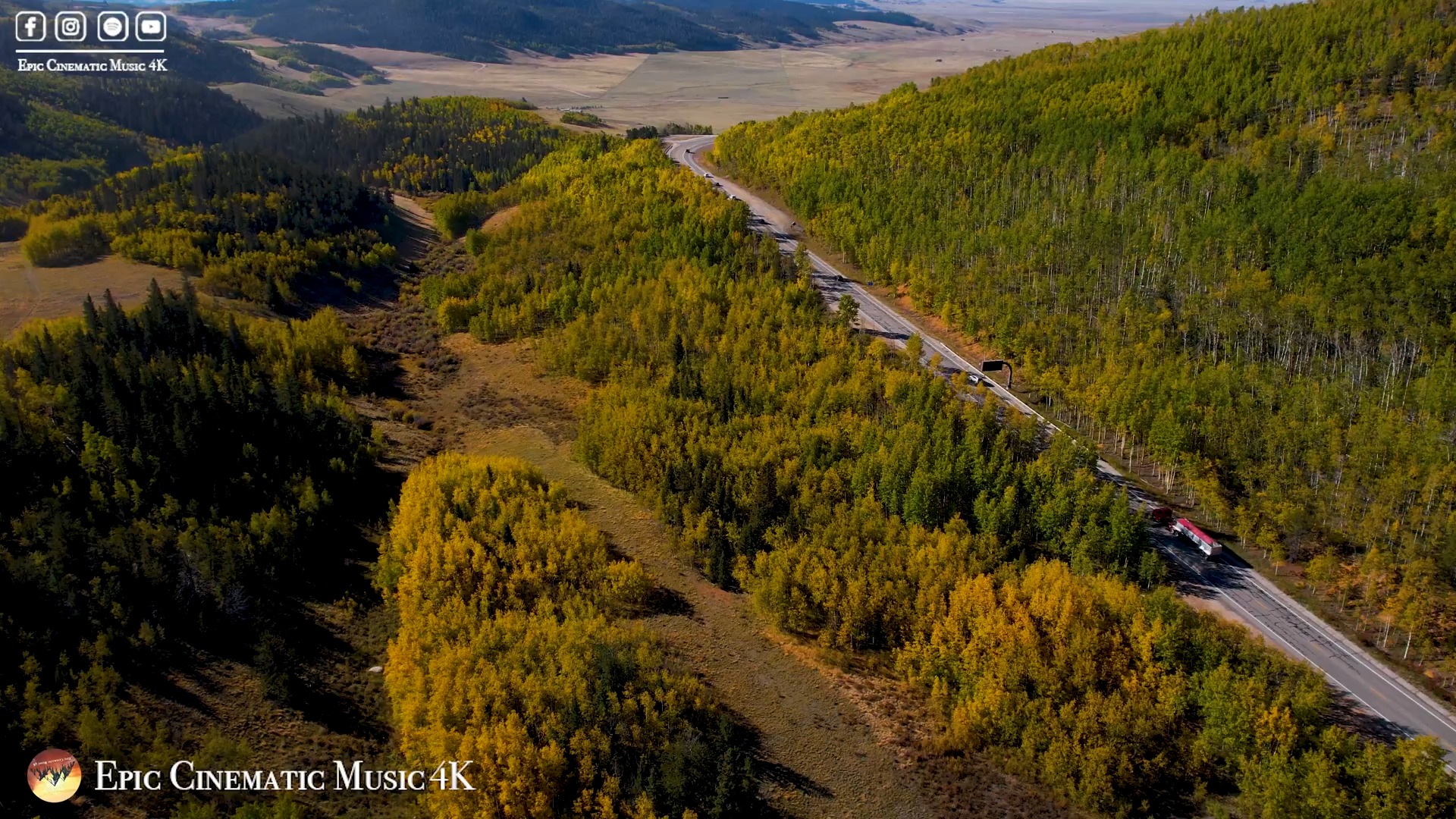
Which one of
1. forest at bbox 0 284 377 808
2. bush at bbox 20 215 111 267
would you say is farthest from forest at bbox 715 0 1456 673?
bush at bbox 20 215 111 267

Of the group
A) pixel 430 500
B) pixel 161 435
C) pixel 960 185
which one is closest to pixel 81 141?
pixel 161 435

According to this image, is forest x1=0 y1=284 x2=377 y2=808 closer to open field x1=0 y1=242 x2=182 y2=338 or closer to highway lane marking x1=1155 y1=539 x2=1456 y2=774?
open field x1=0 y1=242 x2=182 y2=338

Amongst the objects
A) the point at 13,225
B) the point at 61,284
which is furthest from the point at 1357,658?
the point at 13,225

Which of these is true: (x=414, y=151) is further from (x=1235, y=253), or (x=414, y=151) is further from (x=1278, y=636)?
(x=1278, y=636)

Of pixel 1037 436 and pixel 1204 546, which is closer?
pixel 1204 546

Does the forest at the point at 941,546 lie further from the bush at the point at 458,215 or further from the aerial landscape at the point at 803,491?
the bush at the point at 458,215

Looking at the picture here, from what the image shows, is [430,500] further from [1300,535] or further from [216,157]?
[216,157]

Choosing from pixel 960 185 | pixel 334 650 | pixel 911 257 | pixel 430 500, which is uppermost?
pixel 960 185
